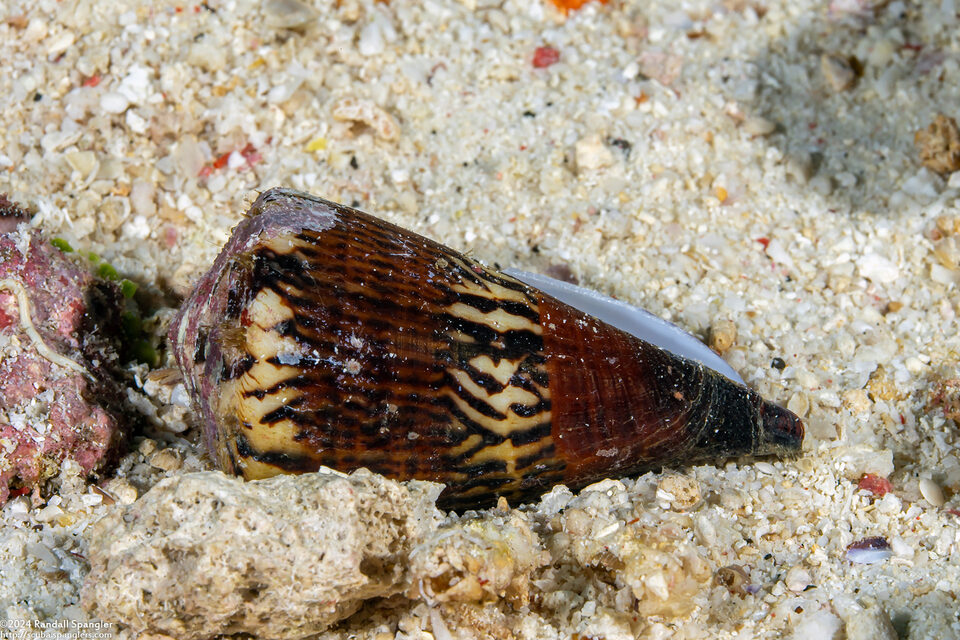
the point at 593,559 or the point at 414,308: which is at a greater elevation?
the point at 414,308

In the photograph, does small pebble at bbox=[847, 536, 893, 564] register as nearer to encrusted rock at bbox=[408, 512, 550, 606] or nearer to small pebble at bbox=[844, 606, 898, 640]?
small pebble at bbox=[844, 606, 898, 640]

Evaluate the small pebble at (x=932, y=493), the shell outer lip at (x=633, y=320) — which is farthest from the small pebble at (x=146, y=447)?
the small pebble at (x=932, y=493)

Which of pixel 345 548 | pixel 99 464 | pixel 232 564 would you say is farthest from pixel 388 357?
pixel 99 464

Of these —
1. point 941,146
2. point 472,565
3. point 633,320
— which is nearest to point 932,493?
point 633,320

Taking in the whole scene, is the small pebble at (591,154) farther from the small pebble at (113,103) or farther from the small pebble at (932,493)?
the small pebble at (113,103)

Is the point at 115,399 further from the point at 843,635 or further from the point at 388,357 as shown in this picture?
the point at 843,635

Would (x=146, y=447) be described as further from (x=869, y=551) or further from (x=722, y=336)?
(x=869, y=551)
